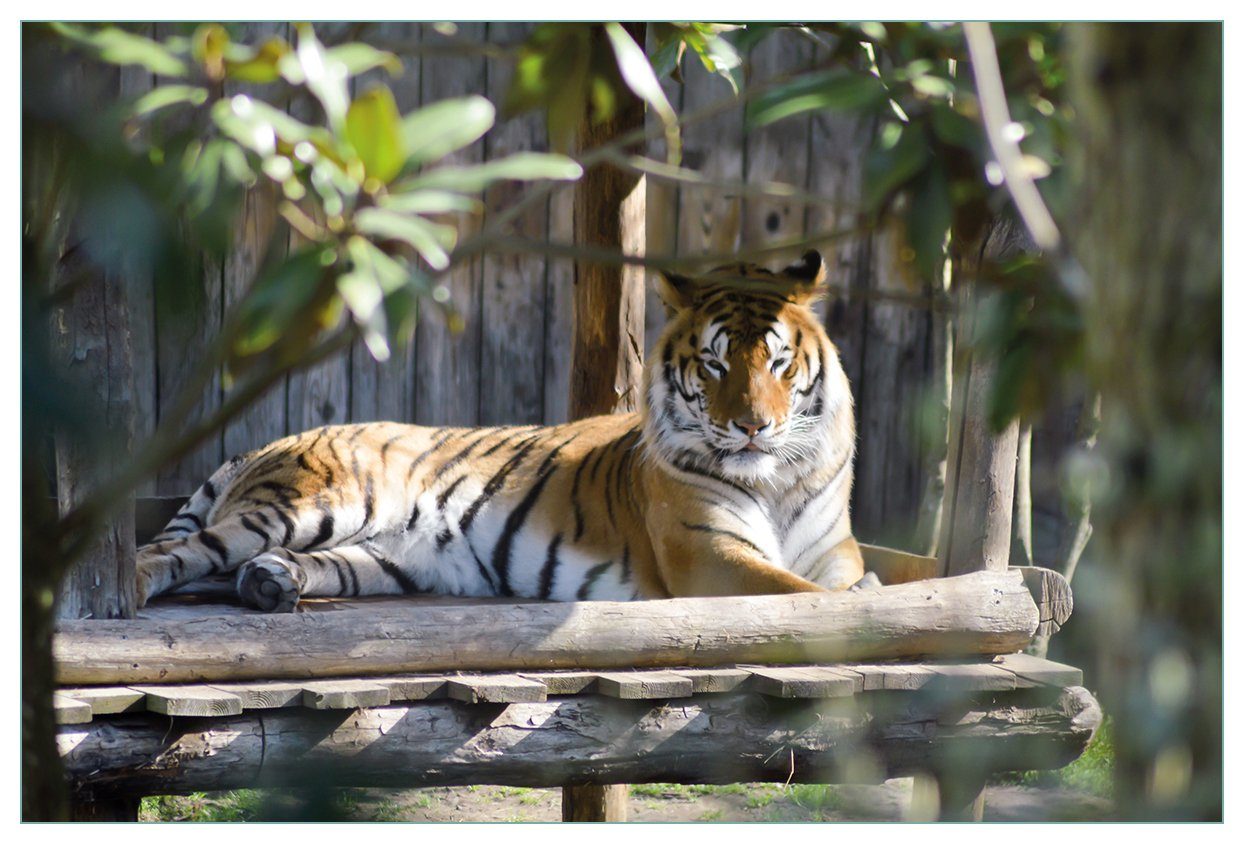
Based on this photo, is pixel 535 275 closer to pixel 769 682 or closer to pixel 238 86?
pixel 238 86

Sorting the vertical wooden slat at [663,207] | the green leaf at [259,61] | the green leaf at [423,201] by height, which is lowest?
the green leaf at [423,201]

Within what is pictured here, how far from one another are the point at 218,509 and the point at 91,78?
3.33 metres

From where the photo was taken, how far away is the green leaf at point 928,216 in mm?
1203

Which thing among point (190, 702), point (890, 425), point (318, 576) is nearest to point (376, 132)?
point (190, 702)

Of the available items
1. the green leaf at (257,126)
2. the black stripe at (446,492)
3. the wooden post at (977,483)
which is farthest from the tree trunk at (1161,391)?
the black stripe at (446,492)

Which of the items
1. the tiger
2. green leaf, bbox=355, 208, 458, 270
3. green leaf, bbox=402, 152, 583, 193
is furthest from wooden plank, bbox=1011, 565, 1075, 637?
green leaf, bbox=355, 208, 458, 270

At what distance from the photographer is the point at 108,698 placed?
2668 mm

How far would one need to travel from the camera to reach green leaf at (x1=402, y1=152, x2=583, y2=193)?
1.05 meters

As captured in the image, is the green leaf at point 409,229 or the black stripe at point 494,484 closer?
the green leaf at point 409,229

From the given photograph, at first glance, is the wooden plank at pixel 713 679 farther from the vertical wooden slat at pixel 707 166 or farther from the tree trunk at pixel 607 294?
the vertical wooden slat at pixel 707 166

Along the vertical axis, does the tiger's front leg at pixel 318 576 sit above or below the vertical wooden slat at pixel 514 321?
below

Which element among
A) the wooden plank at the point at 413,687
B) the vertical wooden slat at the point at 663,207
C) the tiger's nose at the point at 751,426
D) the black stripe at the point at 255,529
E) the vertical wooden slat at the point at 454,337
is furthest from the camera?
the vertical wooden slat at the point at 663,207

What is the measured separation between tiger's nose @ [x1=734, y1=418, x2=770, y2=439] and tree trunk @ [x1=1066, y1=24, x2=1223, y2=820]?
2876 millimetres

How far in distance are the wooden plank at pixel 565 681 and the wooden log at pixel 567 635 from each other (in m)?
0.03
